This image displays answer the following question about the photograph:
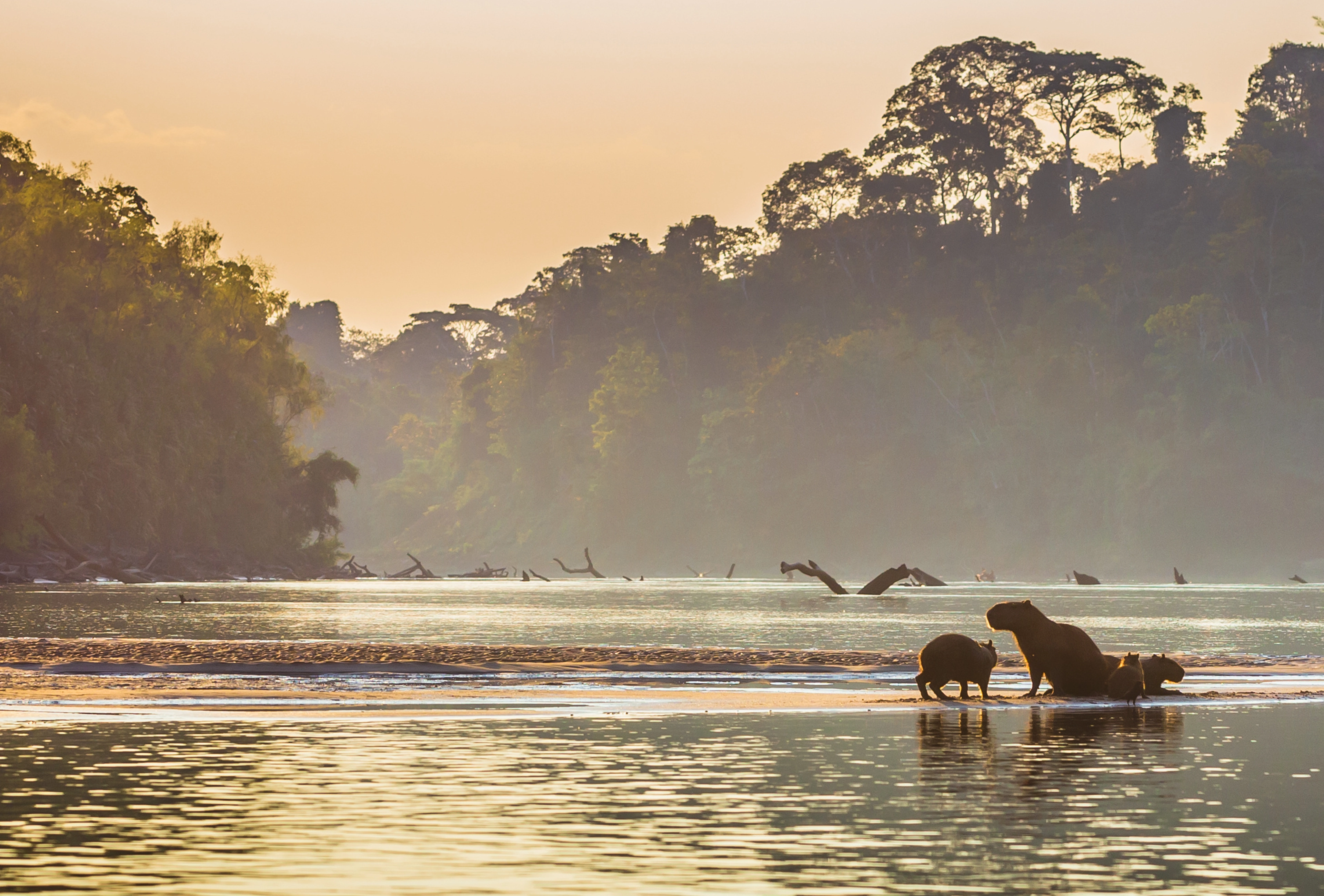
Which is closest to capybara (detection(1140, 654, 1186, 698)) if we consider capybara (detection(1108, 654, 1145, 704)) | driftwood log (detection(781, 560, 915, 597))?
capybara (detection(1108, 654, 1145, 704))

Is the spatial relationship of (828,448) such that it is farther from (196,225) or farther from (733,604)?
(733,604)

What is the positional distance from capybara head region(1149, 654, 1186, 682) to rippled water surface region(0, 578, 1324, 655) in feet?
45.3

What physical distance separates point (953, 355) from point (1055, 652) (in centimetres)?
14916

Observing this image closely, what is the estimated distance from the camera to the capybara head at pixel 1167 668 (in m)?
29.3

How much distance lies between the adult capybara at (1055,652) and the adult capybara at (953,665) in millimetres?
545

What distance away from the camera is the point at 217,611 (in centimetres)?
6203

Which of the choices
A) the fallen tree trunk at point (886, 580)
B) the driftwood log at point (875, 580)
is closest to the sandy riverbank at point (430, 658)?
the driftwood log at point (875, 580)

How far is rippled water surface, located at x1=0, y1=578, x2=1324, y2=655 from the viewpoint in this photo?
4700 centimetres

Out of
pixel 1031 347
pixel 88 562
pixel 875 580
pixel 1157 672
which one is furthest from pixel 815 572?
pixel 1031 347

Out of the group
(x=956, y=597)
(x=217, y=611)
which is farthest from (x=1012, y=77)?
(x=217, y=611)

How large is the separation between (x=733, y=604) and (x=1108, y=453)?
287 feet

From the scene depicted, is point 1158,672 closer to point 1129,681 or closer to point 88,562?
point 1129,681

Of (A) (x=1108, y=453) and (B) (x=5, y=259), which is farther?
(A) (x=1108, y=453)

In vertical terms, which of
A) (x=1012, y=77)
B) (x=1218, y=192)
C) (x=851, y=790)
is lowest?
(x=851, y=790)
